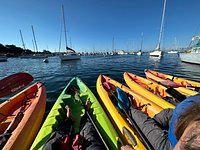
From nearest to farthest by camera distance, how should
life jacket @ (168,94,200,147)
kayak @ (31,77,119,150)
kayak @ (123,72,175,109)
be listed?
life jacket @ (168,94,200,147)
kayak @ (31,77,119,150)
kayak @ (123,72,175,109)

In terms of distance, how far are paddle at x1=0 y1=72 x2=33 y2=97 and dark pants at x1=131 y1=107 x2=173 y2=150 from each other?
14.3 feet

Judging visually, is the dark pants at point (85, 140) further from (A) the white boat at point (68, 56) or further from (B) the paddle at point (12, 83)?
(A) the white boat at point (68, 56)

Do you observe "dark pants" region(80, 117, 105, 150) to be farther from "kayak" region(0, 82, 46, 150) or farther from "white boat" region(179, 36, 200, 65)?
"white boat" region(179, 36, 200, 65)

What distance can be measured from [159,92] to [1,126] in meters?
5.96

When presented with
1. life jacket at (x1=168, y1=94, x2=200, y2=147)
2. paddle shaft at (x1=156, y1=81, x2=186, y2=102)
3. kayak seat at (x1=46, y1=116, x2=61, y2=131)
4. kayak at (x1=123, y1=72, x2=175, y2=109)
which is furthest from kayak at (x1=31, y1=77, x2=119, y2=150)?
paddle shaft at (x1=156, y1=81, x2=186, y2=102)

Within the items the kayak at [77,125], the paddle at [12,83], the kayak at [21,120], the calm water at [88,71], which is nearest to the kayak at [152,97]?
the kayak at [77,125]

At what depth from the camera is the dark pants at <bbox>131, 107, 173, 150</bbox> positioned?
221 cm

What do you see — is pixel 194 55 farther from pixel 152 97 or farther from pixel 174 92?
pixel 152 97

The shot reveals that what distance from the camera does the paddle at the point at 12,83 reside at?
4379 millimetres

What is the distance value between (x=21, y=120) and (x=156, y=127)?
10.7 ft

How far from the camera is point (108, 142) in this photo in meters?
2.49

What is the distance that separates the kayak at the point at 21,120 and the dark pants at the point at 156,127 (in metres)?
2.56

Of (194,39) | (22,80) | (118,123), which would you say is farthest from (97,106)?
(194,39)

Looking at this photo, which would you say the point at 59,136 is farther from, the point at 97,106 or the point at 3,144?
the point at 97,106
